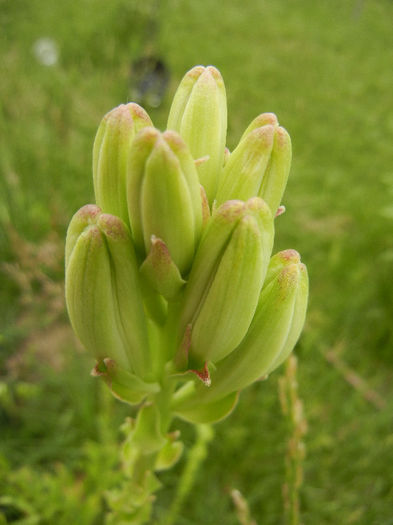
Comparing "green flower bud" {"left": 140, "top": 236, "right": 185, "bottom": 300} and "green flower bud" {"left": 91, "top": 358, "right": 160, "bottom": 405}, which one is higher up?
"green flower bud" {"left": 140, "top": 236, "right": 185, "bottom": 300}

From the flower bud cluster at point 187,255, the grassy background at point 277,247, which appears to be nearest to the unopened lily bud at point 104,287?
the flower bud cluster at point 187,255

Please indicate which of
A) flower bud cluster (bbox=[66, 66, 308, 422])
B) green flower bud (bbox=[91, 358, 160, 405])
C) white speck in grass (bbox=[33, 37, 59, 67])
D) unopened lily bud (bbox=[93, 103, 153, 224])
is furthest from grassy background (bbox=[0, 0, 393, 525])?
unopened lily bud (bbox=[93, 103, 153, 224])

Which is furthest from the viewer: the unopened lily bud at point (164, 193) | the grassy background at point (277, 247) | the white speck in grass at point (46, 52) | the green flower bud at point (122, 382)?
the white speck in grass at point (46, 52)

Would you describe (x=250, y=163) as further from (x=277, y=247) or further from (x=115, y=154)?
(x=277, y=247)

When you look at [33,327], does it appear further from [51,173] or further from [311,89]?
[311,89]

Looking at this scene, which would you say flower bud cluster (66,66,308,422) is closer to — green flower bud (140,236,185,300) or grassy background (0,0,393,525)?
green flower bud (140,236,185,300)

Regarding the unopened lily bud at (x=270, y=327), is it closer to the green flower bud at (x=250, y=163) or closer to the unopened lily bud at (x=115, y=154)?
the green flower bud at (x=250, y=163)
